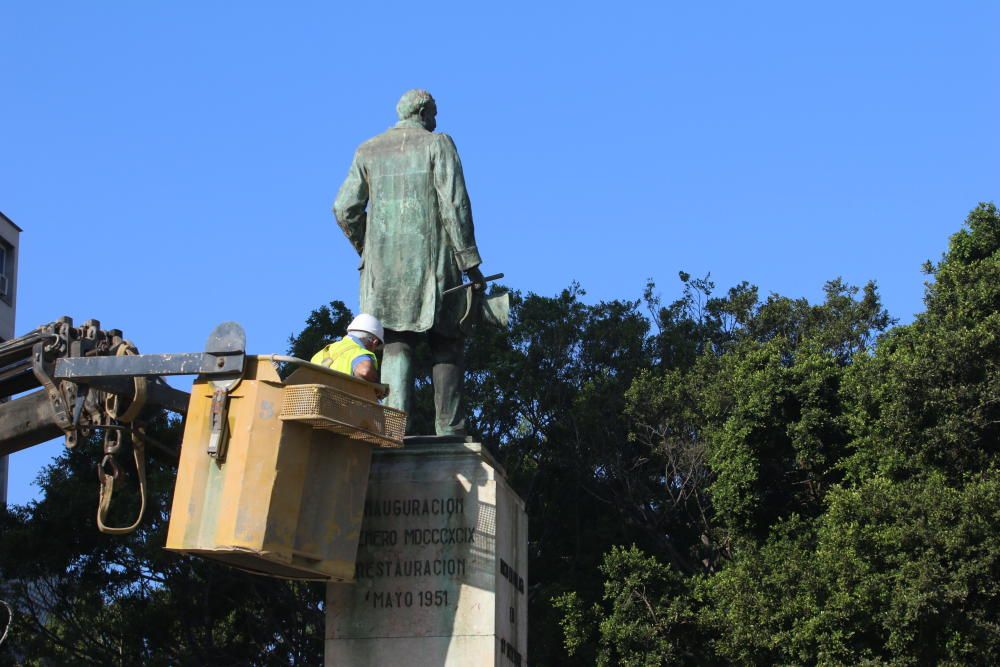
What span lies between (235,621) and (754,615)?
32.1 feet

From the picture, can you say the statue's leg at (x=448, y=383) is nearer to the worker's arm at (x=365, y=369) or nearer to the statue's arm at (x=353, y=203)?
the statue's arm at (x=353, y=203)

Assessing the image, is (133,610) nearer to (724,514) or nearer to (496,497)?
(724,514)

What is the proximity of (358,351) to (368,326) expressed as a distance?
1.25ft

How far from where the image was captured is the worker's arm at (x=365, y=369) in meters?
11.0

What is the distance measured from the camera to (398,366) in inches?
499

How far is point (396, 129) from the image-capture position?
43.3ft

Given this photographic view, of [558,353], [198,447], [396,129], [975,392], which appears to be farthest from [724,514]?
[198,447]

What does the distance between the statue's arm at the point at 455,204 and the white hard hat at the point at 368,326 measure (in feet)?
4.11

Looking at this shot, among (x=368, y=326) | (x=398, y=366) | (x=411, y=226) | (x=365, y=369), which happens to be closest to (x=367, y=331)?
(x=368, y=326)

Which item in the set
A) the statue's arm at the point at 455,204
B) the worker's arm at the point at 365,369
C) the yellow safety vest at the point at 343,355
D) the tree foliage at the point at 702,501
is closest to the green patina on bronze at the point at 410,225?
the statue's arm at the point at 455,204

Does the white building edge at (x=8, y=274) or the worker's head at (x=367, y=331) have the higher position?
the white building edge at (x=8, y=274)

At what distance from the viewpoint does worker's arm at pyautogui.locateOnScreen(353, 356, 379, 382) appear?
1098 centimetres

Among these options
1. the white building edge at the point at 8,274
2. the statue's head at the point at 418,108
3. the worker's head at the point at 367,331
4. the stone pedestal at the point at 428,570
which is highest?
the white building edge at the point at 8,274

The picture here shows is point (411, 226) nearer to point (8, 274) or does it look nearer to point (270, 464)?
point (270, 464)
